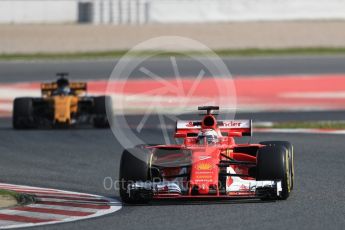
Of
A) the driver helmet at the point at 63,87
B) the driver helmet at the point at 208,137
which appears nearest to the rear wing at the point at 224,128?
the driver helmet at the point at 208,137

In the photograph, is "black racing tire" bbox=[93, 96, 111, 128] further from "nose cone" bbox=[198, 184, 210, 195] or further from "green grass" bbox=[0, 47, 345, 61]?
"green grass" bbox=[0, 47, 345, 61]

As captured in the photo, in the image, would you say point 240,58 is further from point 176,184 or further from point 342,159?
point 176,184

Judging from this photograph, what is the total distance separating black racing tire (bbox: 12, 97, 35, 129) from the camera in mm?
22188

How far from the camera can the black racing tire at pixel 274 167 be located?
1215 centimetres

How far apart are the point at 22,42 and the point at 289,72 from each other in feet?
51.9

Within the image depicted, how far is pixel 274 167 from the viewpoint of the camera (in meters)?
12.2

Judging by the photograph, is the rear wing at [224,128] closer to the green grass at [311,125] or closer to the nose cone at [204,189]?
the nose cone at [204,189]

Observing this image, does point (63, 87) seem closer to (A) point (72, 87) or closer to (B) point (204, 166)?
(A) point (72, 87)

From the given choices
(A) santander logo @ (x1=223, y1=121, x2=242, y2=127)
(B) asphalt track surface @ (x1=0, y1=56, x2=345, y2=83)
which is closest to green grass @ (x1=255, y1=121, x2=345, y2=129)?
(A) santander logo @ (x1=223, y1=121, x2=242, y2=127)

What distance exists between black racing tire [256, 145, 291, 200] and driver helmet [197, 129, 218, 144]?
671mm

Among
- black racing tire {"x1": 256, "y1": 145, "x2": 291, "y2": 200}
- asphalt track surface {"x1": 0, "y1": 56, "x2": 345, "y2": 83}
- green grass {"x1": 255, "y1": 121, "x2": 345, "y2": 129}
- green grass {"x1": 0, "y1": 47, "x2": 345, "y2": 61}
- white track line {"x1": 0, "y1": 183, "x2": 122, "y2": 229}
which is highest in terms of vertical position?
green grass {"x1": 0, "y1": 47, "x2": 345, "y2": 61}

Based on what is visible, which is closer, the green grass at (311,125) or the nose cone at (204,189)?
the nose cone at (204,189)

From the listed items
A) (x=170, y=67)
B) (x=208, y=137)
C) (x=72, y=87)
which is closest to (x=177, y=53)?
(x=170, y=67)

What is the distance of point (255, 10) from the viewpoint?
56906 mm
